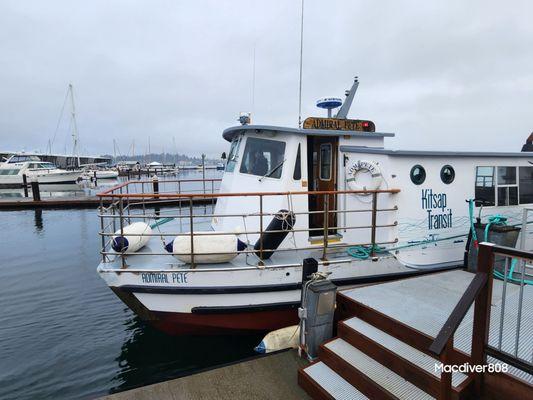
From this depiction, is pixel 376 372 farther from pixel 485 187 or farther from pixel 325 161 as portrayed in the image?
pixel 485 187

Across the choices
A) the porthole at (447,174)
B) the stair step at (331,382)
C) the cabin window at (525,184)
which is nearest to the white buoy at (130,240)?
the stair step at (331,382)

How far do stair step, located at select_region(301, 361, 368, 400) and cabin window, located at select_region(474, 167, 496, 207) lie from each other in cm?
473

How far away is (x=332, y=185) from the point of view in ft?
22.1

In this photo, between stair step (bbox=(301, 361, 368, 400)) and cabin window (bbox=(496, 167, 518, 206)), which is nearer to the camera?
stair step (bbox=(301, 361, 368, 400))

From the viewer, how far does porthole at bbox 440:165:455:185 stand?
246 inches

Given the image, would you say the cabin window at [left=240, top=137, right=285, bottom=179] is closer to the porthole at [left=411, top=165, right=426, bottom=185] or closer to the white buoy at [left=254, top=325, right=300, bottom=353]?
the porthole at [left=411, top=165, right=426, bottom=185]

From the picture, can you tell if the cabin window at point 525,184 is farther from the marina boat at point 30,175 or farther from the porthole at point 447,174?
the marina boat at point 30,175

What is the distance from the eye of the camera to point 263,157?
6.58 m

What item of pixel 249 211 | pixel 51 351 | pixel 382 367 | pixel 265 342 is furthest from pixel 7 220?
pixel 382 367

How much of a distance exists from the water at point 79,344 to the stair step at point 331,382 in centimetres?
163

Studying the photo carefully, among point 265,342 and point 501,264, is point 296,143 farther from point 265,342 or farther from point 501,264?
point 501,264

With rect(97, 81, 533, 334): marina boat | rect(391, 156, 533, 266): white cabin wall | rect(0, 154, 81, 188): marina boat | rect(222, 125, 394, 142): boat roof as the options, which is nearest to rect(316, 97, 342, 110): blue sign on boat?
rect(97, 81, 533, 334): marina boat

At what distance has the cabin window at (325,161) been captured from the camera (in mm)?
6750

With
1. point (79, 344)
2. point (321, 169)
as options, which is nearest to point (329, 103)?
point (321, 169)
